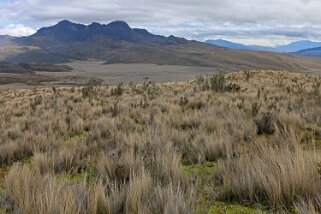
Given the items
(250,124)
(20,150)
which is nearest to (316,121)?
(250,124)

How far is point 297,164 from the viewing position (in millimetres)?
4141

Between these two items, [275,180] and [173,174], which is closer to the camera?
[275,180]

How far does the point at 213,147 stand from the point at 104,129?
3.68 metres

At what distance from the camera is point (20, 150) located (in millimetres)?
8008

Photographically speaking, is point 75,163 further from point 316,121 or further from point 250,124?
point 316,121

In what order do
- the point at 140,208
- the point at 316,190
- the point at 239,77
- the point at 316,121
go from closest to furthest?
the point at 140,208, the point at 316,190, the point at 316,121, the point at 239,77

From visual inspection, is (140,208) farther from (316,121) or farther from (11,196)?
(316,121)

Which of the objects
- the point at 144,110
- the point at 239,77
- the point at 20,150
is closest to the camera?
the point at 20,150

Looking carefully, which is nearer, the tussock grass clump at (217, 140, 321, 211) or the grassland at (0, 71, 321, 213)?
A: the grassland at (0, 71, 321, 213)

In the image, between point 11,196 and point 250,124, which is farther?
point 250,124

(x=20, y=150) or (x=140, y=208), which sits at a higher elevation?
(x=140, y=208)

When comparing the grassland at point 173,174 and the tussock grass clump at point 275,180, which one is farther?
the tussock grass clump at point 275,180

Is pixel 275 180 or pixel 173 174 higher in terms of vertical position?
pixel 275 180

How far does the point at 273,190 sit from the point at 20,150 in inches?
220
